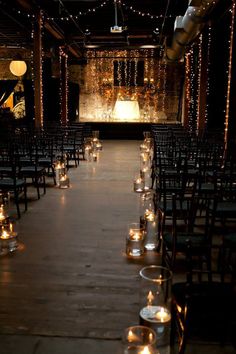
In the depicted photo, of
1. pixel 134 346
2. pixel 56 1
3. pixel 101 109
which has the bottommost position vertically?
pixel 134 346

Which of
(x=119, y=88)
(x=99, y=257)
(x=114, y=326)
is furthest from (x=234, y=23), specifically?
(x=119, y=88)

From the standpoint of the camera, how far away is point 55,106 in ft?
56.1

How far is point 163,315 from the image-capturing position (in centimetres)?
267

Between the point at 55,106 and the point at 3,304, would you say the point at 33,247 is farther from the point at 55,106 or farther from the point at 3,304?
the point at 55,106

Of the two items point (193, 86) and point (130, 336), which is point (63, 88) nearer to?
point (193, 86)

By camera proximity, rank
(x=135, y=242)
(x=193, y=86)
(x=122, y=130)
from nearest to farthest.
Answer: (x=135, y=242) < (x=193, y=86) < (x=122, y=130)

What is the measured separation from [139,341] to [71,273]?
1.83 m

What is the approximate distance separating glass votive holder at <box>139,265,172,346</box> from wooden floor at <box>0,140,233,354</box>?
26 cm

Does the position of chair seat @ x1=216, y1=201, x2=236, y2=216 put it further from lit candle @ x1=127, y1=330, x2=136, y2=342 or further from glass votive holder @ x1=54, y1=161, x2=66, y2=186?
glass votive holder @ x1=54, y1=161, x2=66, y2=186

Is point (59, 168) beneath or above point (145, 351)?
above

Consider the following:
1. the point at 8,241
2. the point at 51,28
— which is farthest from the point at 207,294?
the point at 51,28

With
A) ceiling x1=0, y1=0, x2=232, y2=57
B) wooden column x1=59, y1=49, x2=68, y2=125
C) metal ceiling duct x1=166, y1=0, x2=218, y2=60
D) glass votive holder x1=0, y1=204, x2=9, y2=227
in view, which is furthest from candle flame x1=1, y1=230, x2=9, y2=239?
wooden column x1=59, y1=49, x2=68, y2=125

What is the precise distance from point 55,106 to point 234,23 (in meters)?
9.99

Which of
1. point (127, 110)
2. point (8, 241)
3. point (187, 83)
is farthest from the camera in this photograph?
point (127, 110)
